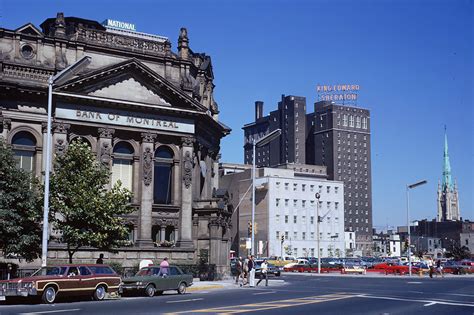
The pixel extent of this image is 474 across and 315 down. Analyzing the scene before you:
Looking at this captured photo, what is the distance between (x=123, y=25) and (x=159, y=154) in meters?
20.5

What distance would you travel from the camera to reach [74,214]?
38.6 meters

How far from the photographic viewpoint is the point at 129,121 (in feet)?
182

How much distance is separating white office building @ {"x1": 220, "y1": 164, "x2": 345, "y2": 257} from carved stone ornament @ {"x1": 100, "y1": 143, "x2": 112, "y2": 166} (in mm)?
72948

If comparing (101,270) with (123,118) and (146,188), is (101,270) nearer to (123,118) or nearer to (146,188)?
(146,188)

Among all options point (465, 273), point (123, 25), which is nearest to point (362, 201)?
point (465, 273)

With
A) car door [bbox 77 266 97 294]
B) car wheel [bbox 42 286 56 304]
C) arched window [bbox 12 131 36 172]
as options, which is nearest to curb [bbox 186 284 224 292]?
car door [bbox 77 266 97 294]

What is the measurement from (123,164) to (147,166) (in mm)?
2121

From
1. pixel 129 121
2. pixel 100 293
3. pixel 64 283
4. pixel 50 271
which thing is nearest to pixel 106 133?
pixel 129 121

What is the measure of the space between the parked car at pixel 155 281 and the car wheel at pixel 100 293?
2.18 metres

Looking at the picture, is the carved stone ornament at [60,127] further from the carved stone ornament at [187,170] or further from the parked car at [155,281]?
the parked car at [155,281]

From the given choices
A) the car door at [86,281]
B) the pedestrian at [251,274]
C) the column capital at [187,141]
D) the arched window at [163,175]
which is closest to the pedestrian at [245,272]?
the pedestrian at [251,274]

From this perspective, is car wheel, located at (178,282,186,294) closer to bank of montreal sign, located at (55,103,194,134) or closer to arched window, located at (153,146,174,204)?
arched window, located at (153,146,174,204)

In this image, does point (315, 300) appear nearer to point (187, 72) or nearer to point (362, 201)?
point (187, 72)

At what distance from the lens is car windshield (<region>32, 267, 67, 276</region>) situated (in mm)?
29109
